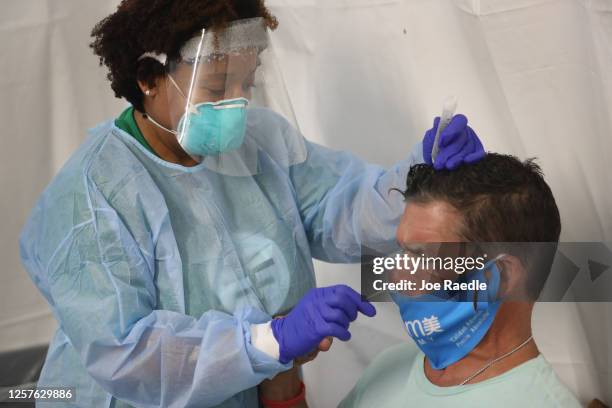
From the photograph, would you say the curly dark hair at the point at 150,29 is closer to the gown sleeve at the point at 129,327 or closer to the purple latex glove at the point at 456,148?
the gown sleeve at the point at 129,327

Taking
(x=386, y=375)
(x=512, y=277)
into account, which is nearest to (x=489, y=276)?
(x=512, y=277)

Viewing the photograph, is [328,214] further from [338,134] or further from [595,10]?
[595,10]

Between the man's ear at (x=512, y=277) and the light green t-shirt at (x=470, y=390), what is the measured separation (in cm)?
12

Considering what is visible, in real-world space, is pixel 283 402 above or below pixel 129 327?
below

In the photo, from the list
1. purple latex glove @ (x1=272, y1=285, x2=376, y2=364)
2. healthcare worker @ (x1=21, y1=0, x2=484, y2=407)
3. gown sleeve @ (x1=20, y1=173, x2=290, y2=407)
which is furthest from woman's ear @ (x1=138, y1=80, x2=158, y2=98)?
purple latex glove @ (x1=272, y1=285, x2=376, y2=364)

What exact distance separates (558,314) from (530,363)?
1.78ft

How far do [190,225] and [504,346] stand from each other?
2.12 ft

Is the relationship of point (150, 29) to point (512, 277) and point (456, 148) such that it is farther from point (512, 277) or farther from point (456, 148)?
point (512, 277)

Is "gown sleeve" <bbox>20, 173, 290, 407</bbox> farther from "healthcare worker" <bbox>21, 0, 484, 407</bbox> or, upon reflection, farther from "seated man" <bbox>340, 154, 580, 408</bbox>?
"seated man" <bbox>340, 154, 580, 408</bbox>

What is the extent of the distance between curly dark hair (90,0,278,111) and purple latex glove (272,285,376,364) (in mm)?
532

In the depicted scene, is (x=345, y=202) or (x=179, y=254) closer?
(x=179, y=254)

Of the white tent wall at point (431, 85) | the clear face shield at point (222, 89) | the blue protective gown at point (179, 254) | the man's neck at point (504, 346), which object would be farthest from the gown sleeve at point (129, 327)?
the white tent wall at point (431, 85)

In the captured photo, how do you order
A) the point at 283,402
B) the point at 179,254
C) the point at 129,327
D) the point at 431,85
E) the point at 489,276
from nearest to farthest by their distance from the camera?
1. the point at 489,276
2. the point at 129,327
3. the point at 179,254
4. the point at 283,402
5. the point at 431,85

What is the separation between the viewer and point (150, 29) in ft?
4.46
